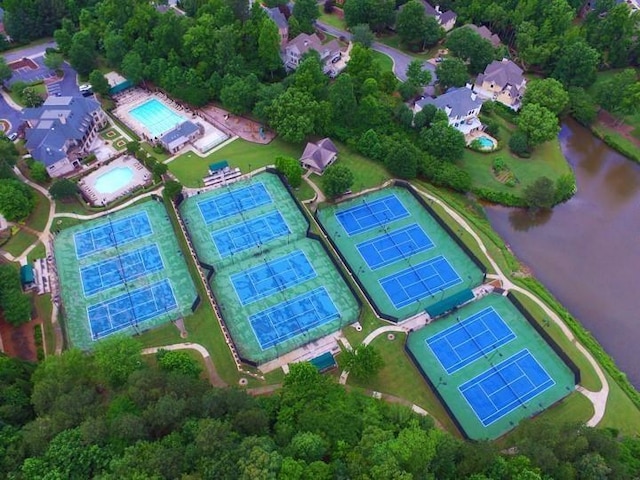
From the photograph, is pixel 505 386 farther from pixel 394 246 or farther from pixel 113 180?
pixel 113 180

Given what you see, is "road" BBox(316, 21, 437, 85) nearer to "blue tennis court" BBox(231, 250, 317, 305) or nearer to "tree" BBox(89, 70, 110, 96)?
"tree" BBox(89, 70, 110, 96)

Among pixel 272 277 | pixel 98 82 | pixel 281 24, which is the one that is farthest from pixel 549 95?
pixel 98 82

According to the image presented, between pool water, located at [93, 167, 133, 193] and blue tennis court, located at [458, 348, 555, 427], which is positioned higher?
blue tennis court, located at [458, 348, 555, 427]

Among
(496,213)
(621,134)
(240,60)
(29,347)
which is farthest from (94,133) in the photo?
(621,134)

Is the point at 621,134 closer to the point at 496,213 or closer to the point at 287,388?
the point at 496,213

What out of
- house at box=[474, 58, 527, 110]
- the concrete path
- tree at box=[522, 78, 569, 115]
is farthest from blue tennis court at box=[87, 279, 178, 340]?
tree at box=[522, 78, 569, 115]

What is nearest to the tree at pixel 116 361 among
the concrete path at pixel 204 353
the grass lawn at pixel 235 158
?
the concrete path at pixel 204 353

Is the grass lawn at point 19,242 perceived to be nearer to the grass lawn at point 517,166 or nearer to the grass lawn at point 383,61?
the grass lawn at point 517,166
